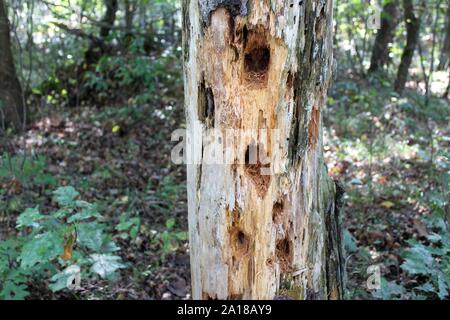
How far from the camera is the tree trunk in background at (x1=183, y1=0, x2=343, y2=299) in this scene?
214 cm

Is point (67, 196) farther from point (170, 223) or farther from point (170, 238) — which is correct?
point (170, 223)

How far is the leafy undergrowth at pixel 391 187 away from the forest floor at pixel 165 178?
17mm

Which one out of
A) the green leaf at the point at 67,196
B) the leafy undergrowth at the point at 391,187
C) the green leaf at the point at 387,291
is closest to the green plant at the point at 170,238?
the green leaf at the point at 67,196

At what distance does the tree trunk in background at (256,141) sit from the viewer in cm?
214

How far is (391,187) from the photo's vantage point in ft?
18.7

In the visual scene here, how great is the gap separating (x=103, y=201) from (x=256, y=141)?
3790 mm

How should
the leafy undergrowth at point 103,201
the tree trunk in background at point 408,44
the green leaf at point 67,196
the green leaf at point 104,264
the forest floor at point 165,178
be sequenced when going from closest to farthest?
the green leaf at point 104,264
the green leaf at point 67,196
the leafy undergrowth at point 103,201
the forest floor at point 165,178
the tree trunk in background at point 408,44

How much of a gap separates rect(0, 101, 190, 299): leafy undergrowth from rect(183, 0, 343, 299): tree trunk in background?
3.87ft

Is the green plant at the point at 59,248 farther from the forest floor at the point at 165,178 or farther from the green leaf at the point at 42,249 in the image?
the forest floor at the point at 165,178

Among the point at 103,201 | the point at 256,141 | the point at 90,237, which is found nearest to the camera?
the point at 256,141

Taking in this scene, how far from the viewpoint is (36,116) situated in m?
8.16

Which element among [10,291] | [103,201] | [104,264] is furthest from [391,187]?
[10,291]

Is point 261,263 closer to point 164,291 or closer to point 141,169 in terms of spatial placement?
point 164,291

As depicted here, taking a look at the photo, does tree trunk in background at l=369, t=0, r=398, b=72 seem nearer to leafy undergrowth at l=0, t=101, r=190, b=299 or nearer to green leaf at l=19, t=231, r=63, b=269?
leafy undergrowth at l=0, t=101, r=190, b=299
